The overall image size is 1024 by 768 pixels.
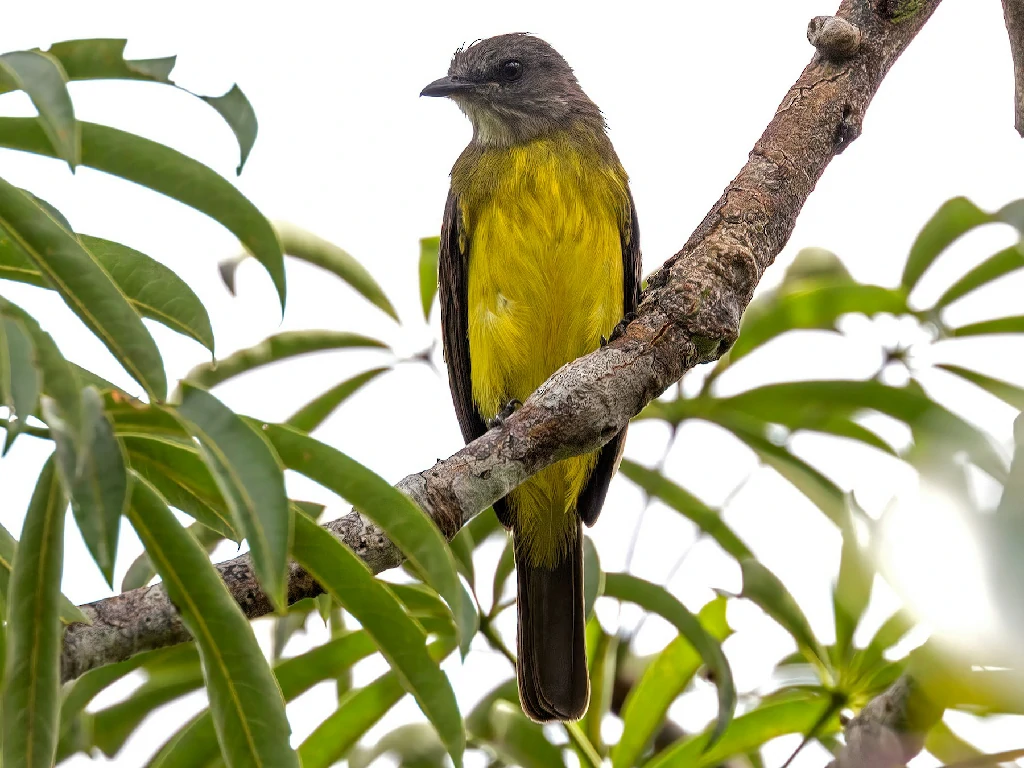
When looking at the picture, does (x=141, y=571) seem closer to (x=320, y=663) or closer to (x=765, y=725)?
(x=320, y=663)

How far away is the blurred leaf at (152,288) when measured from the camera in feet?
5.64

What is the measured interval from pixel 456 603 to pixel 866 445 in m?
2.11

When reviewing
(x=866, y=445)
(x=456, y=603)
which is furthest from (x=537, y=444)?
(x=866, y=445)

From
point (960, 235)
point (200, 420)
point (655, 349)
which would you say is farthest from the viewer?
point (960, 235)

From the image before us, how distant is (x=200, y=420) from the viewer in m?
1.27

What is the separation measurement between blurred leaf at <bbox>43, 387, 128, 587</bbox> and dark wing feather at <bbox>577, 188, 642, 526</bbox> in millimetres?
2876

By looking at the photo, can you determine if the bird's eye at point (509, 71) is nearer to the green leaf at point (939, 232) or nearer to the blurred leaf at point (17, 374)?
the green leaf at point (939, 232)

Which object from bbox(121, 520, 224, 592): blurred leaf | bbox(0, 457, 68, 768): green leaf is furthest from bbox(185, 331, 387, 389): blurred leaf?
bbox(0, 457, 68, 768): green leaf

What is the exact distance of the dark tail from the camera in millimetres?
3396

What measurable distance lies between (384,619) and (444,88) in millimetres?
3429

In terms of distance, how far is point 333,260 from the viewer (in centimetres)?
361

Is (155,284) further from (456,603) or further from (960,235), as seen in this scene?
(960,235)

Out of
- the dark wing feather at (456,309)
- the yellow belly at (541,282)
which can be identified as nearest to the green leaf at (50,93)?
the yellow belly at (541,282)

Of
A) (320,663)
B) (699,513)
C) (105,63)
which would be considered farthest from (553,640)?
(105,63)
